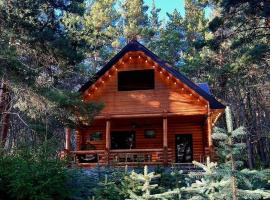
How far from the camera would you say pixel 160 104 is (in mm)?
18547

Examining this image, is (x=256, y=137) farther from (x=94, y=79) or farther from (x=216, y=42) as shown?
(x=94, y=79)

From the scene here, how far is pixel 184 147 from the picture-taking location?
20844mm

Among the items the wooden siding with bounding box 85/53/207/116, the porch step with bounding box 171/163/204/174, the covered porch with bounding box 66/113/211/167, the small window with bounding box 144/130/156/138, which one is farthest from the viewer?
the small window with bounding box 144/130/156/138

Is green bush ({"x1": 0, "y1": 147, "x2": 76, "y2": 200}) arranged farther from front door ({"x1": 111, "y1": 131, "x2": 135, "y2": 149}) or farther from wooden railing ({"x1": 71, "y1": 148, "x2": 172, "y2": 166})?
front door ({"x1": 111, "y1": 131, "x2": 135, "y2": 149})

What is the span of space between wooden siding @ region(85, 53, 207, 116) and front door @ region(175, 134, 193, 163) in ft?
9.42

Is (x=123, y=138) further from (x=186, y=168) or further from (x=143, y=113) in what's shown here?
(x=186, y=168)

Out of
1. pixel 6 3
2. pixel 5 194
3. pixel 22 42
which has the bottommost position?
pixel 5 194

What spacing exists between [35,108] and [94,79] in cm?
566

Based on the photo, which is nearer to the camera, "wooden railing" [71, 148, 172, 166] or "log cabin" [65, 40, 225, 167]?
"wooden railing" [71, 148, 172, 166]

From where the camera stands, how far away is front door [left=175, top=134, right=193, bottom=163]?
20750 millimetres

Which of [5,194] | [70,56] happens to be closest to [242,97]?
[70,56]

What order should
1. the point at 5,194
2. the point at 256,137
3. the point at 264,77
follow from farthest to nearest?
1. the point at 256,137
2. the point at 264,77
3. the point at 5,194

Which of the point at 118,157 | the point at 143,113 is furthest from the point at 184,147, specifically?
the point at 118,157

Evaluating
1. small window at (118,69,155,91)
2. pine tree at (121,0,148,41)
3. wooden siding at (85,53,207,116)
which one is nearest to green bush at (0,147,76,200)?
wooden siding at (85,53,207,116)
